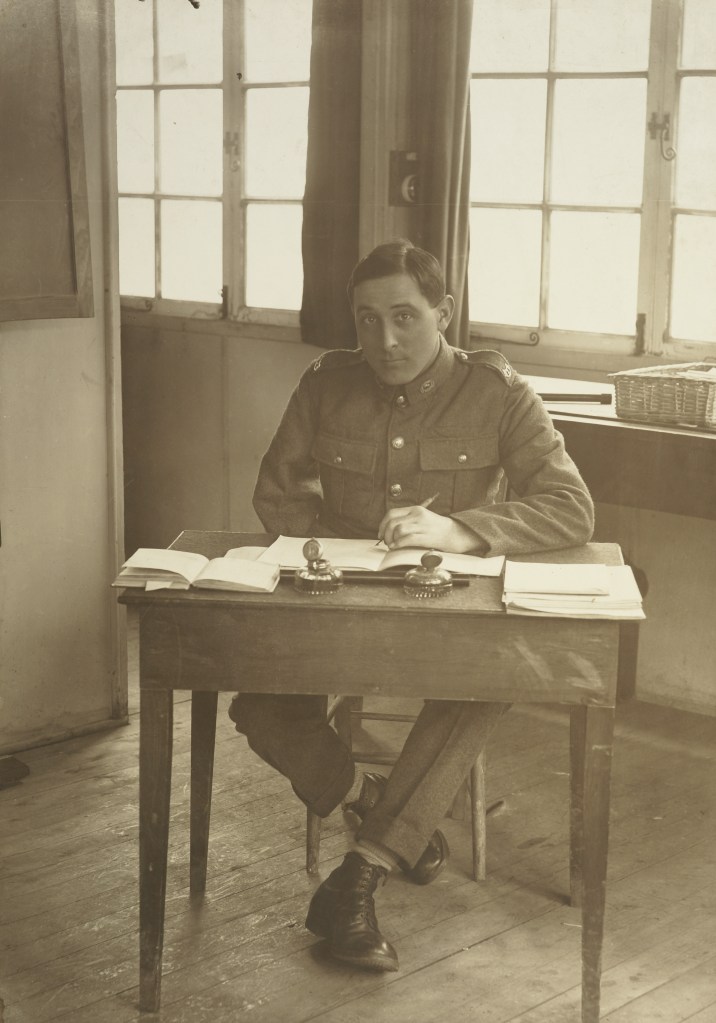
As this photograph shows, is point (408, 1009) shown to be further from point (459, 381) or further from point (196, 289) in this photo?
point (196, 289)

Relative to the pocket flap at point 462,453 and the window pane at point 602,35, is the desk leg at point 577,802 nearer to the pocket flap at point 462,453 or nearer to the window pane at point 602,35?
the pocket flap at point 462,453

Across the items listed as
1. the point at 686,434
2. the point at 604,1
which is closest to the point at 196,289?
the point at 604,1

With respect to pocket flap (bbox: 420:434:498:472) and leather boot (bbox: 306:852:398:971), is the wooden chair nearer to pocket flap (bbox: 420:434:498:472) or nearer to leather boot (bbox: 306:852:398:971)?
leather boot (bbox: 306:852:398:971)

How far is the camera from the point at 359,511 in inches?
114

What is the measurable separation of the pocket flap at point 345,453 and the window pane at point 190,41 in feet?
7.86

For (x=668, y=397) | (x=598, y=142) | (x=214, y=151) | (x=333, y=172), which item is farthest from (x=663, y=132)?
(x=214, y=151)

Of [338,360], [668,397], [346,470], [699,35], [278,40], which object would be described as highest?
[278,40]

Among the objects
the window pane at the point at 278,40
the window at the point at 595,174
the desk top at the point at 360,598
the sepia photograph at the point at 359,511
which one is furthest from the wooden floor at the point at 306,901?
the window pane at the point at 278,40

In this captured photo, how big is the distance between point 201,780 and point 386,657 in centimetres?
72

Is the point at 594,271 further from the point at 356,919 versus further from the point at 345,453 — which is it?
the point at 356,919

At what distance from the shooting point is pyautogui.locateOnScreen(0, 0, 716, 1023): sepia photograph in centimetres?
230

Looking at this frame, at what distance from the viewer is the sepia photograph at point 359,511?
7.54ft

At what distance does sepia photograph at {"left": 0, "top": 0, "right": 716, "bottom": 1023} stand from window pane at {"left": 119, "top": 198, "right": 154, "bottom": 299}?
0.6 inches

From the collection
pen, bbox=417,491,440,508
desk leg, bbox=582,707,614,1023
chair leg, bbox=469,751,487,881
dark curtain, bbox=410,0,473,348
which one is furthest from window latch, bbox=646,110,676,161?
desk leg, bbox=582,707,614,1023
